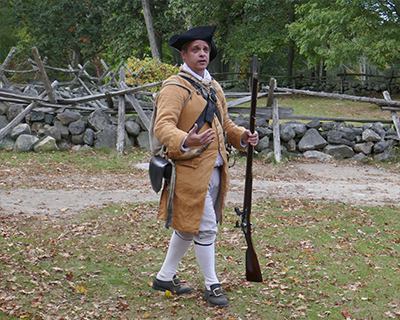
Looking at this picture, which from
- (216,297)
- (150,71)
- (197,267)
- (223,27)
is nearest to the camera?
(216,297)

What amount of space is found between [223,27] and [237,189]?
56.8ft

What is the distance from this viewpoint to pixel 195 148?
3.51 meters

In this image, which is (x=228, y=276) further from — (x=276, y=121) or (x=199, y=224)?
(x=276, y=121)

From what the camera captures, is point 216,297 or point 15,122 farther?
point 15,122

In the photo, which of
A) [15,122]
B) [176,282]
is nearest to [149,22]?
[15,122]

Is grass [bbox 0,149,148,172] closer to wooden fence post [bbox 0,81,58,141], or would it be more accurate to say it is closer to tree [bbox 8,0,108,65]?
wooden fence post [bbox 0,81,58,141]

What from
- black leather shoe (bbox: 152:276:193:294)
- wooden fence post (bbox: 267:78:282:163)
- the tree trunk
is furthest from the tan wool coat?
the tree trunk

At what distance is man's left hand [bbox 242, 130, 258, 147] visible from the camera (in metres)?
3.81

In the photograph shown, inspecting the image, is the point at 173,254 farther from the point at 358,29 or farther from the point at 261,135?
the point at 358,29

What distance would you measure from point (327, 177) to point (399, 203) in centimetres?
209

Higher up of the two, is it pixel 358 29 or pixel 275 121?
pixel 358 29

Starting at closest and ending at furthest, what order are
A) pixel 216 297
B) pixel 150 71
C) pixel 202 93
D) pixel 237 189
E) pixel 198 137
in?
pixel 198 137, pixel 202 93, pixel 216 297, pixel 237 189, pixel 150 71

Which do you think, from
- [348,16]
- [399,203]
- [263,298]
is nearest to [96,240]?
[263,298]

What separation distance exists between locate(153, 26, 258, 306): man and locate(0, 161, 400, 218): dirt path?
10.8 ft
